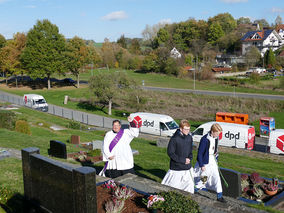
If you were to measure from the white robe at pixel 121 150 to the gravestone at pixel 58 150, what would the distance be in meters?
5.57

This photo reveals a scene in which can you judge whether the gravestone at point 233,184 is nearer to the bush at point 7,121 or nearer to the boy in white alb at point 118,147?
the boy in white alb at point 118,147

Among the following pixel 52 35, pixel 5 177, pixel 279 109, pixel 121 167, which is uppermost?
pixel 52 35

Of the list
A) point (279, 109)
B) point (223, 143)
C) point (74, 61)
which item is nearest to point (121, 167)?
point (223, 143)

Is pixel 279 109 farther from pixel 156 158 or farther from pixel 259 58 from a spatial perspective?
pixel 259 58

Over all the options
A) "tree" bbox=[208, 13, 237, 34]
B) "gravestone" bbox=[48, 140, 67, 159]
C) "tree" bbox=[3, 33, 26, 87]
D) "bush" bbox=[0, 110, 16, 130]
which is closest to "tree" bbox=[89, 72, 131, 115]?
"bush" bbox=[0, 110, 16, 130]

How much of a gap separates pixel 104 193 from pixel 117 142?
137 centimetres

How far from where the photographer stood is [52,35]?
64.2 metres

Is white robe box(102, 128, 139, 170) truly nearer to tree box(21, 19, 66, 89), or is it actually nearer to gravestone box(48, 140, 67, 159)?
gravestone box(48, 140, 67, 159)

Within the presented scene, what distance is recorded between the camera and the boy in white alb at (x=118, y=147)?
8414 mm

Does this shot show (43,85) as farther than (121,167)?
Yes

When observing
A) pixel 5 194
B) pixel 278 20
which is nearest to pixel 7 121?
pixel 5 194

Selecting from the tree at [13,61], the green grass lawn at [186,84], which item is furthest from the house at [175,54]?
the tree at [13,61]

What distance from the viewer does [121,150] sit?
8.51 metres

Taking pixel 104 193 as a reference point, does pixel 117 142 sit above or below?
above
